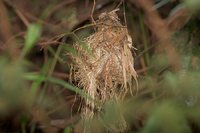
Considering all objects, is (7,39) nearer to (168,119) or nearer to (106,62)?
(106,62)

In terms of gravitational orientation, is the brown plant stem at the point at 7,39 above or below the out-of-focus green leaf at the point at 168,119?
above

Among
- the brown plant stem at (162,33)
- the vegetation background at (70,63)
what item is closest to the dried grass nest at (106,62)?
the vegetation background at (70,63)

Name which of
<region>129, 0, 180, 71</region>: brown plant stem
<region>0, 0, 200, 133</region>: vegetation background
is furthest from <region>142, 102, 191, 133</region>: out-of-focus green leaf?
<region>129, 0, 180, 71</region>: brown plant stem

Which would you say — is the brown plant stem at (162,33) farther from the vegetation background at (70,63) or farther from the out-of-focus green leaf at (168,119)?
the out-of-focus green leaf at (168,119)

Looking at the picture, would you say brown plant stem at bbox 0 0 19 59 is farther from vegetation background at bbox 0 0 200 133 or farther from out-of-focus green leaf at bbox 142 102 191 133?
out-of-focus green leaf at bbox 142 102 191 133

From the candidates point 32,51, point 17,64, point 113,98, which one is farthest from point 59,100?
point 113,98

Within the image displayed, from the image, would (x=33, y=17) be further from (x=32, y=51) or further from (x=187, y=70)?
(x=187, y=70)
